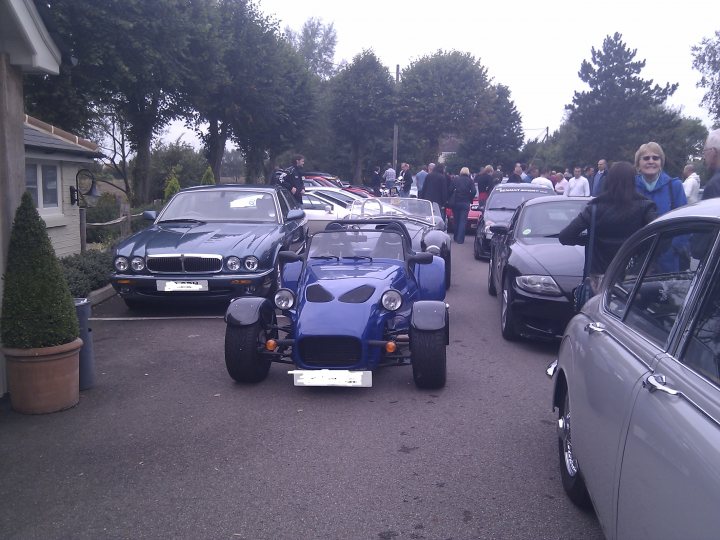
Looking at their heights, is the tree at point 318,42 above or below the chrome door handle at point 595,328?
above

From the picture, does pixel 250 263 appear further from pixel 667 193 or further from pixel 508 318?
pixel 667 193

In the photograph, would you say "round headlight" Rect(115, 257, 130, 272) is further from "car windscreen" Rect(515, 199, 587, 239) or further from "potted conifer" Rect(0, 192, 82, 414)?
"car windscreen" Rect(515, 199, 587, 239)

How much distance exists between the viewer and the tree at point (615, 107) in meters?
55.9

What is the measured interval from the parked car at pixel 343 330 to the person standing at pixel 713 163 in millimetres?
2760

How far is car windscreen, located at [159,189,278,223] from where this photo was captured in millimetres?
10836

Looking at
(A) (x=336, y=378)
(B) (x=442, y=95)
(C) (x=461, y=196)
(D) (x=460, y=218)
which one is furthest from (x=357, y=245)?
(B) (x=442, y=95)

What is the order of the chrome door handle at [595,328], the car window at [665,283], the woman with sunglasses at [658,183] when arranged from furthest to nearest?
the woman with sunglasses at [658,183]
the chrome door handle at [595,328]
the car window at [665,283]

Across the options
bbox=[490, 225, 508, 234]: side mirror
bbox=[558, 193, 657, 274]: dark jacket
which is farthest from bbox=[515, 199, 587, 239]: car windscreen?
bbox=[558, 193, 657, 274]: dark jacket

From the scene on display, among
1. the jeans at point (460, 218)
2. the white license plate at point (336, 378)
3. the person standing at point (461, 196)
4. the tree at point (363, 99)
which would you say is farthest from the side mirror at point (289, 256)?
the tree at point (363, 99)

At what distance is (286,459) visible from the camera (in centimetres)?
495

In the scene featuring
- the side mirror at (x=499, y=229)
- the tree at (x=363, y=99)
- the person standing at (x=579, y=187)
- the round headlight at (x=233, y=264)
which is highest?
the tree at (x=363, y=99)

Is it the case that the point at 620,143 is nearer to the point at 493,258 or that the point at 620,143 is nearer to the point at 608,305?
the point at 493,258

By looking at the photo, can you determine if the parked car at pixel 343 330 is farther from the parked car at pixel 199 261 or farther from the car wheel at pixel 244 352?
the parked car at pixel 199 261

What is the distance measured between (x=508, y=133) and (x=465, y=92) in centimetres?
1167
